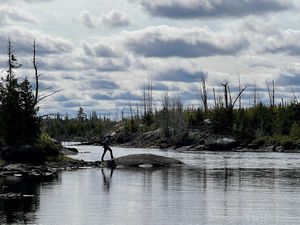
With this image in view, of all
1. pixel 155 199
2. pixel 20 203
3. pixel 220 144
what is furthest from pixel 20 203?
pixel 220 144

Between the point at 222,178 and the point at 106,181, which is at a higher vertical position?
the point at 106,181

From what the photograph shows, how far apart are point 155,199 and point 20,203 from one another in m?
7.43

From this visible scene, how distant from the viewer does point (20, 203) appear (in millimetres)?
34875

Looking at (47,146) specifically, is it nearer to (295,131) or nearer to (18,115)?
(18,115)

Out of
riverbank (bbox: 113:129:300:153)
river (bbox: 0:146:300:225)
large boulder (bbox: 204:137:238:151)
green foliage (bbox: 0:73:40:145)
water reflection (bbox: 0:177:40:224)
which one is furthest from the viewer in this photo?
large boulder (bbox: 204:137:238:151)

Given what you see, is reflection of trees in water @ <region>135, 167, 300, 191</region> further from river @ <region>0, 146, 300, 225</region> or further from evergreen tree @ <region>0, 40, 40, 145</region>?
evergreen tree @ <region>0, 40, 40, 145</region>

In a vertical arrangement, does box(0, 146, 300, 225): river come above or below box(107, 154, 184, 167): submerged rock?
below

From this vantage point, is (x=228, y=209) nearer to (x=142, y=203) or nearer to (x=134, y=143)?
(x=142, y=203)

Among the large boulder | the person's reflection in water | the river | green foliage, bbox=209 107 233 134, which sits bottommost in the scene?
the river

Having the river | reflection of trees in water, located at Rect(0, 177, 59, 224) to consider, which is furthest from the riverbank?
reflection of trees in water, located at Rect(0, 177, 59, 224)

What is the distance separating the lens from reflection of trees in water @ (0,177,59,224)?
29375 millimetres

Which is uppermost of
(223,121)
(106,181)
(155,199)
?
(223,121)

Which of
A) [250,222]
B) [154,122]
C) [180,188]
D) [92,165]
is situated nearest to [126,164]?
[92,165]

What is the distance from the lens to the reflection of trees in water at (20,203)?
96.4 ft
